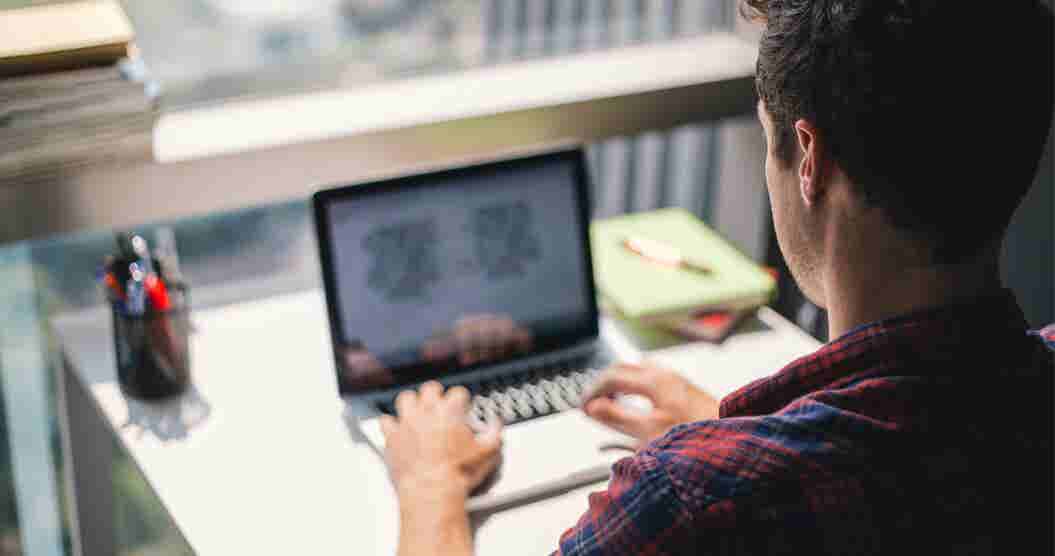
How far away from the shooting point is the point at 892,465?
2.40ft

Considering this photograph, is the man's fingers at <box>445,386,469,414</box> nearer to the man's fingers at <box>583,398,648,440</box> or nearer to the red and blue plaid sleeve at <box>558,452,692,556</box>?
the man's fingers at <box>583,398,648,440</box>

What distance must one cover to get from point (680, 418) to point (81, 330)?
0.81 m

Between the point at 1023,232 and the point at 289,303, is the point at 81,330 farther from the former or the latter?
the point at 1023,232

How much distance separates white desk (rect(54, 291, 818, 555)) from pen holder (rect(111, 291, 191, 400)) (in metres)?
0.02

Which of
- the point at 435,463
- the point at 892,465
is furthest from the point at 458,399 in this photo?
the point at 892,465

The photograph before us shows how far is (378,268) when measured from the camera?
131 cm

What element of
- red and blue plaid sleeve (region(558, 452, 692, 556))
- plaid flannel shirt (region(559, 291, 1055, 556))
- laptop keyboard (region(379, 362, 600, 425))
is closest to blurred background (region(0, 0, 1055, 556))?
laptop keyboard (region(379, 362, 600, 425))

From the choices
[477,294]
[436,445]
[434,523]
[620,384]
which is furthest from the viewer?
[477,294]

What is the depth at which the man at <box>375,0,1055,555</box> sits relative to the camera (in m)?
0.73

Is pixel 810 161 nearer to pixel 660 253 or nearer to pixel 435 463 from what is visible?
pixel 435 463

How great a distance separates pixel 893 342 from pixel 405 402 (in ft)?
2.05

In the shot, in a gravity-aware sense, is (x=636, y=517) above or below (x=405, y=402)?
above

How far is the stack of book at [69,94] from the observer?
1.19m

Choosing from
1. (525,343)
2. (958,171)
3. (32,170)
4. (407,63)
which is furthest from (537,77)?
(407,63)
